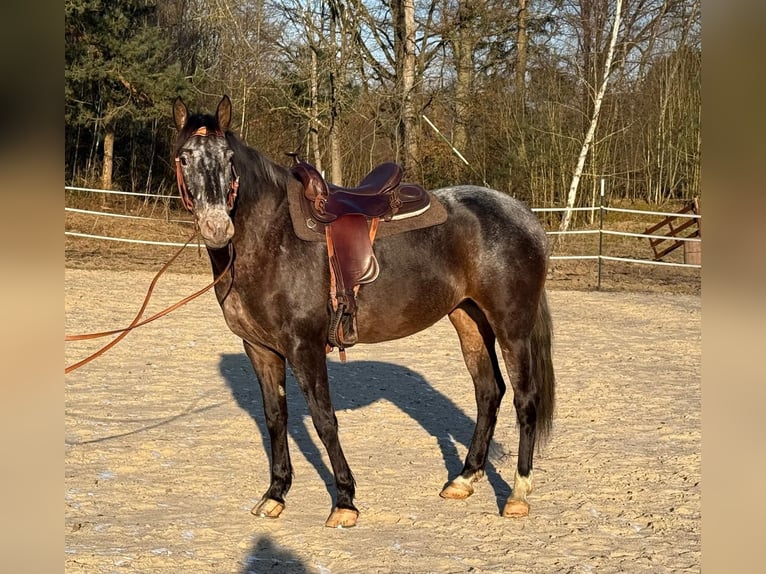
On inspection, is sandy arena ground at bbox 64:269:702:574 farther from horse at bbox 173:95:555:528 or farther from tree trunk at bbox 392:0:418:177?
tree trunk at bbox 392:0:418:177

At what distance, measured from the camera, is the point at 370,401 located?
19.5ft

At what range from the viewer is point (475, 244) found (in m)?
3.90

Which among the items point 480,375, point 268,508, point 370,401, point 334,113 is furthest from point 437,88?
point 268,508

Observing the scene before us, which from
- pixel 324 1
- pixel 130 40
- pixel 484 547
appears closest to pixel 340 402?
pixel 484 547

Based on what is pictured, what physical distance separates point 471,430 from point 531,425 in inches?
54.6

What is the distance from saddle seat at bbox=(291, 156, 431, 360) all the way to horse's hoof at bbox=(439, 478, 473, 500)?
95 centimetres

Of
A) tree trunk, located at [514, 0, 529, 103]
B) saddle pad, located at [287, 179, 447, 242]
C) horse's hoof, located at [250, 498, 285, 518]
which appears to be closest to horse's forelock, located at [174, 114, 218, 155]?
saddle pad, located at [287, 179, 447, 242]

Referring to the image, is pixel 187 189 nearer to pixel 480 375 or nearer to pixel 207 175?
pixel 207 175

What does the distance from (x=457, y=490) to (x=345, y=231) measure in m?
1.52

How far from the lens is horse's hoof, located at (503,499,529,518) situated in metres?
3.66

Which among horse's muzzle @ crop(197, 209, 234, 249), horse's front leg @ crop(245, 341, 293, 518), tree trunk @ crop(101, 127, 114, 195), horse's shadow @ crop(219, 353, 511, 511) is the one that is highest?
tree trunk @ crop(101, 127, 114, 195)

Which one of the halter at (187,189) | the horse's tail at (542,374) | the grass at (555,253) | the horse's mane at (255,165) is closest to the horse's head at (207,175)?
the halter at (187,189)
